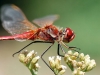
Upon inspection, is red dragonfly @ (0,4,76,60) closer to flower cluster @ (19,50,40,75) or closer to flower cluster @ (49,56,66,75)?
flower cluster @ (49,56,66,75)

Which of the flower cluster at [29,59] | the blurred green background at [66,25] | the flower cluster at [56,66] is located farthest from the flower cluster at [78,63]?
the blurred green background at [66,25]

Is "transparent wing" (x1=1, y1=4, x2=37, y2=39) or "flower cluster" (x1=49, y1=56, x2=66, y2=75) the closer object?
"flower cluster" (x1=49, y1=56, x2=66, y2=75)

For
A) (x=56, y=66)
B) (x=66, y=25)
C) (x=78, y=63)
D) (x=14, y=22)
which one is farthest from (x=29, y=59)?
(x=66, y=25)

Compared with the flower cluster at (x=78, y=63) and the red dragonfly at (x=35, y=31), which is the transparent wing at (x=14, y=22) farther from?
the flower cluster at (x=78, y=63)

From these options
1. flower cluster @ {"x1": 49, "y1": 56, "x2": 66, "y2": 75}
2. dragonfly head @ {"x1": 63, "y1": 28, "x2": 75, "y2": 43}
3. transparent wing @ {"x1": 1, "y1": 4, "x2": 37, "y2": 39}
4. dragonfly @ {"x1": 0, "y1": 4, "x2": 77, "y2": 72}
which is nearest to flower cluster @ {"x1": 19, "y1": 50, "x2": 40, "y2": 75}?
flower cluster @ {"x1": 49, "y1": 56, "x2": 66, "y2": 75}

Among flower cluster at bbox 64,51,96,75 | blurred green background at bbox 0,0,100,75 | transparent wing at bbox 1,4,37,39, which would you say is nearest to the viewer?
flower cluster at bbox 64,51,96,75
